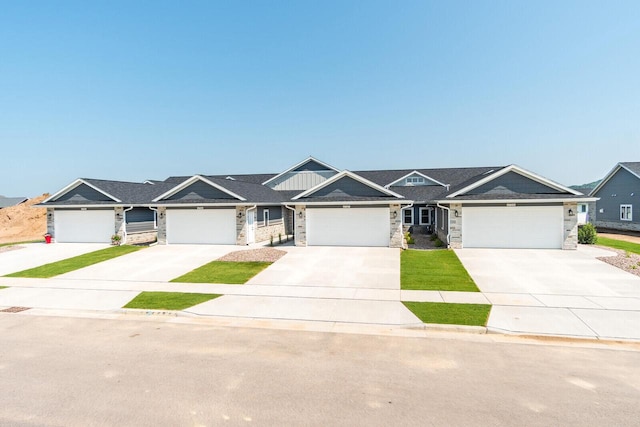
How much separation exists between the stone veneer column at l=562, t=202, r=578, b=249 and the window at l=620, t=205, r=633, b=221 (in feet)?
58.9

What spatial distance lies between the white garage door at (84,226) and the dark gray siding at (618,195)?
4142 cm

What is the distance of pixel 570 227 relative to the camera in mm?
20000

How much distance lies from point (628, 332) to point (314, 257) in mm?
13074

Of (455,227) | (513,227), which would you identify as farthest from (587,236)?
(455,227)

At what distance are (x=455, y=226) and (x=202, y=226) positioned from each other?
15.7 metres

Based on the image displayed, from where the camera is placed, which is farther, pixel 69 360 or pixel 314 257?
pixel 314 257

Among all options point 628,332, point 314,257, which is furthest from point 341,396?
point 314,257

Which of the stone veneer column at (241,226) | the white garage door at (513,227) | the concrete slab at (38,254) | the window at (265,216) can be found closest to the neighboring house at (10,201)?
the concrete slab at (38,254)

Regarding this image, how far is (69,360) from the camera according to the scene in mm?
7512

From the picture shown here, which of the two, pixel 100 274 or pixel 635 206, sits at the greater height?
pixel 635 206

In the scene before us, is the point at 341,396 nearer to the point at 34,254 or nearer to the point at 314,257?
the point at 314,257

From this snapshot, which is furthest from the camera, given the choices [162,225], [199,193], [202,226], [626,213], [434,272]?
[626,213]

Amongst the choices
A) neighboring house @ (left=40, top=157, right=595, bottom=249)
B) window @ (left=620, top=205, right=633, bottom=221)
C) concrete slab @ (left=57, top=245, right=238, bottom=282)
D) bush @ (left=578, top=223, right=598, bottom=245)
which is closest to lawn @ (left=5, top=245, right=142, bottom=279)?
concrete slab @ (left=57, top=245, right=238, bottom=282)

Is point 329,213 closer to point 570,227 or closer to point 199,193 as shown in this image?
point 199,193
